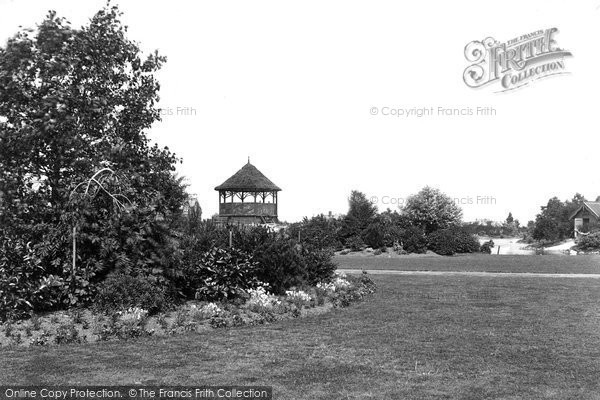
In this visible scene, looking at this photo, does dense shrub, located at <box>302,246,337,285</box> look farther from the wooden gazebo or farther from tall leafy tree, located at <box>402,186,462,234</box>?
tall leafy tree, located at <box>402,186,462,234</box>

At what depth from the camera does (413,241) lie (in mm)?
43469

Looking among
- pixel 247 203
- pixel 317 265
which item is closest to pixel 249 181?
pixel 247 203

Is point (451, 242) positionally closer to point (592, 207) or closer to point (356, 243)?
point (356, 243)

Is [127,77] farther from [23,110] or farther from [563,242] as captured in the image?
[563,242]

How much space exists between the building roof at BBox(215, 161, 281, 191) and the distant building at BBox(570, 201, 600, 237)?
39087mm

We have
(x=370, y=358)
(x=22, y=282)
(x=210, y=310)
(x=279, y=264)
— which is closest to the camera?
(x=370, y=358)

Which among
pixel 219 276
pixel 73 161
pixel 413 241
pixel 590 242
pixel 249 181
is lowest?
pixel 219 276

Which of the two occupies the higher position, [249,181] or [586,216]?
[249,181]

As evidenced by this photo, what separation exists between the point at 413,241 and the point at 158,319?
115 ft

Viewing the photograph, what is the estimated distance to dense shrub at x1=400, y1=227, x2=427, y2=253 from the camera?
142ft

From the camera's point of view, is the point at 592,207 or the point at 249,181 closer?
the point at 249,181

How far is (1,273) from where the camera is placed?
10508 mm

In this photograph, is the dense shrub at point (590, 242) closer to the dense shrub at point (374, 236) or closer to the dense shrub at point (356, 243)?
the dense shrub at point (374, 236)

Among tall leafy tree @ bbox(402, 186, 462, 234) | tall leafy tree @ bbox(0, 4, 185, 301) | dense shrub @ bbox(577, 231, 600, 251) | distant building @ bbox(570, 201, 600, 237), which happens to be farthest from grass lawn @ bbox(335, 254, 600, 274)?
distant building @ bbox(570, 201, 600, 237)
